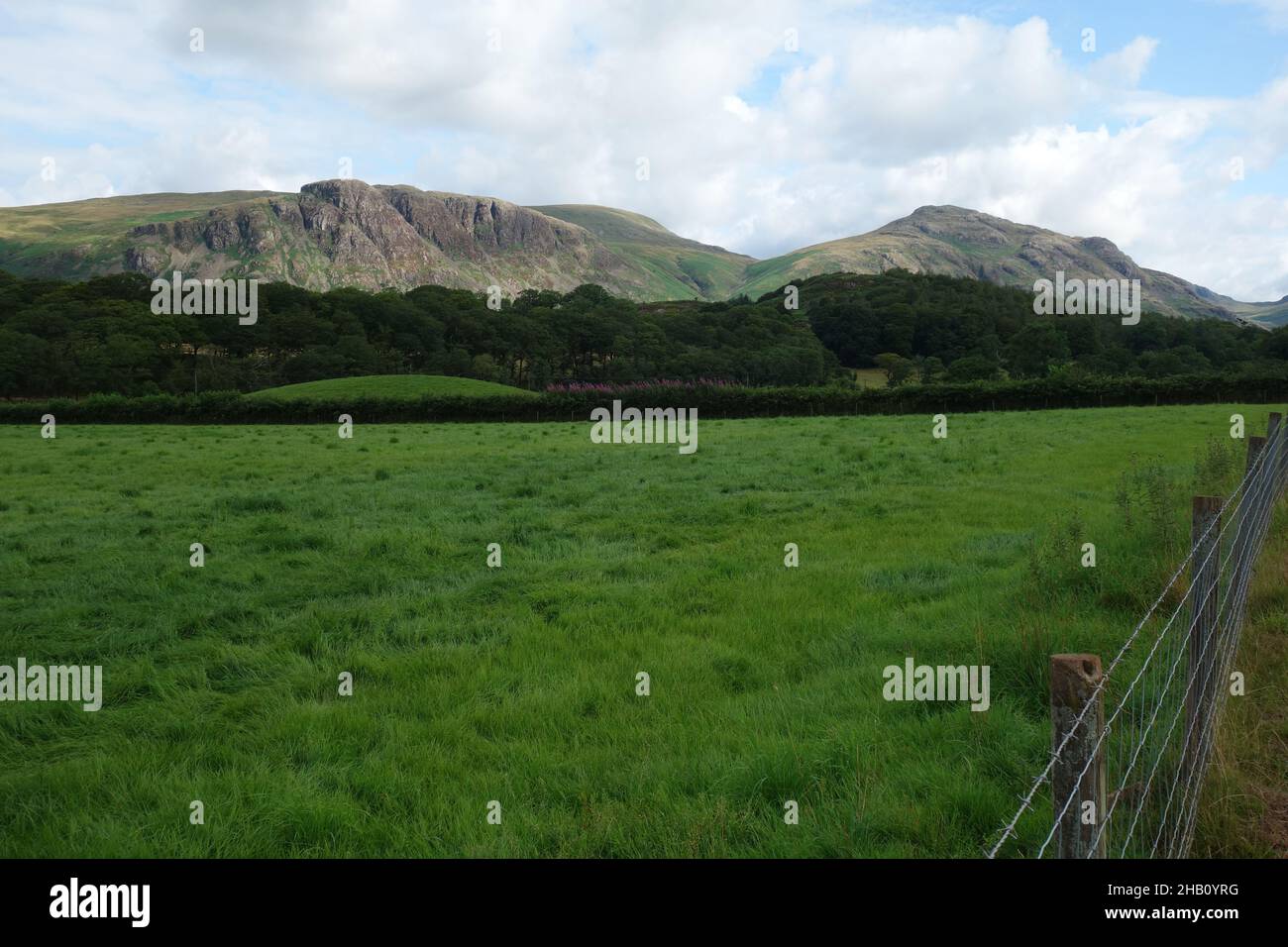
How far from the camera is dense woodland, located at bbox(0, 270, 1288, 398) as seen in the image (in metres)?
92.6

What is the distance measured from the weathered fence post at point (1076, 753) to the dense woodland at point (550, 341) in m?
93.2

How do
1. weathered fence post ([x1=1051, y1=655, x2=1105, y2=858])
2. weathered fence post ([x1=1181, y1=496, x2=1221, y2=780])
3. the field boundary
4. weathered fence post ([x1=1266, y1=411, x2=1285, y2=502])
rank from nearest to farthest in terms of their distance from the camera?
weathered fence post ([x1=1051, y1=655, x2=1105, y2=858]) < weathered fence post ([x1=1181, y1=496, x2=1221, y2=780]) < weathered fence post ([x1=1266, y1=411, x2=1285, y2=502]) < the field boundary

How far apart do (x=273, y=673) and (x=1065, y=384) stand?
193ft

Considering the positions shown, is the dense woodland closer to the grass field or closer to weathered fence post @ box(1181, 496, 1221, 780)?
the grass field

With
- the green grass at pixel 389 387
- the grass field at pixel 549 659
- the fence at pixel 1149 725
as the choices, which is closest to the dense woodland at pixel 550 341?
the green grass at pixel 389 387

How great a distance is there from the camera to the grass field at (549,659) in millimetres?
4590

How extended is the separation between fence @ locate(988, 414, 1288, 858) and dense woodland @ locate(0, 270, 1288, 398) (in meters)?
89.1

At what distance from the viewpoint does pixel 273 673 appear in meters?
7.19

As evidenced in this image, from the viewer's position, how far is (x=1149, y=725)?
14.3ft

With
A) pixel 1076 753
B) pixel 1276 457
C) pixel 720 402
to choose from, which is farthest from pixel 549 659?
pixel 720 402

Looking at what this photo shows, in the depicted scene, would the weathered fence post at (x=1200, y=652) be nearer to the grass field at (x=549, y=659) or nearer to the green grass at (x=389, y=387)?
the grass field at (x=549, y=659)

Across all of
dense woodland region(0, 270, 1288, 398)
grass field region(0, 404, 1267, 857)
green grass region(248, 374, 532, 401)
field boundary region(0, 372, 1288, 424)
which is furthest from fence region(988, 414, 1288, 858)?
dense woodland region(0, 270, 1288, 398)

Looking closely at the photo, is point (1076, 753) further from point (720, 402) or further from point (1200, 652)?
point (720, 402)
